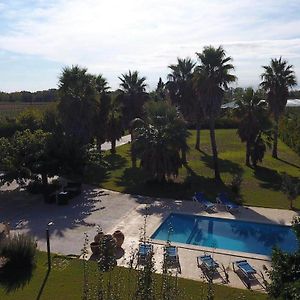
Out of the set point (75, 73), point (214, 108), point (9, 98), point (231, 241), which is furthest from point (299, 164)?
point (9, 98)

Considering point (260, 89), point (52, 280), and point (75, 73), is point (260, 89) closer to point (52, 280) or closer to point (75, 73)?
point (75, 73)

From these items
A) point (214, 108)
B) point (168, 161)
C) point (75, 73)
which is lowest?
point (168, 161)

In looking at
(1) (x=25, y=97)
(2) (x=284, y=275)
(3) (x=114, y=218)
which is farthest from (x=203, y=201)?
(1) (x=25, y=97)

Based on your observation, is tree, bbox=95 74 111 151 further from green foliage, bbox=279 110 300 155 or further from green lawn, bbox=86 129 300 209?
green foliage, bbox=279 110 300 155

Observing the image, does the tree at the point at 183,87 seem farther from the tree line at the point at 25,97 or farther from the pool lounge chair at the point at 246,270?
the tree line at the point at 25,97

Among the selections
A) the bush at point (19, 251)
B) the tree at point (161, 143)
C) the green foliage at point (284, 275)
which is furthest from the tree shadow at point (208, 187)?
the green foliage at point (284, 275)

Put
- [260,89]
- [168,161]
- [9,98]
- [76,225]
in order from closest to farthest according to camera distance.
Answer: [76,225] < [168,161] < [260,89] < [9,98]

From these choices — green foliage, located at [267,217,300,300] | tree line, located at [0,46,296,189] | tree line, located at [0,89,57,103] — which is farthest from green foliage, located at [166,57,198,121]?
tree line, located at [0,89,57,103]
